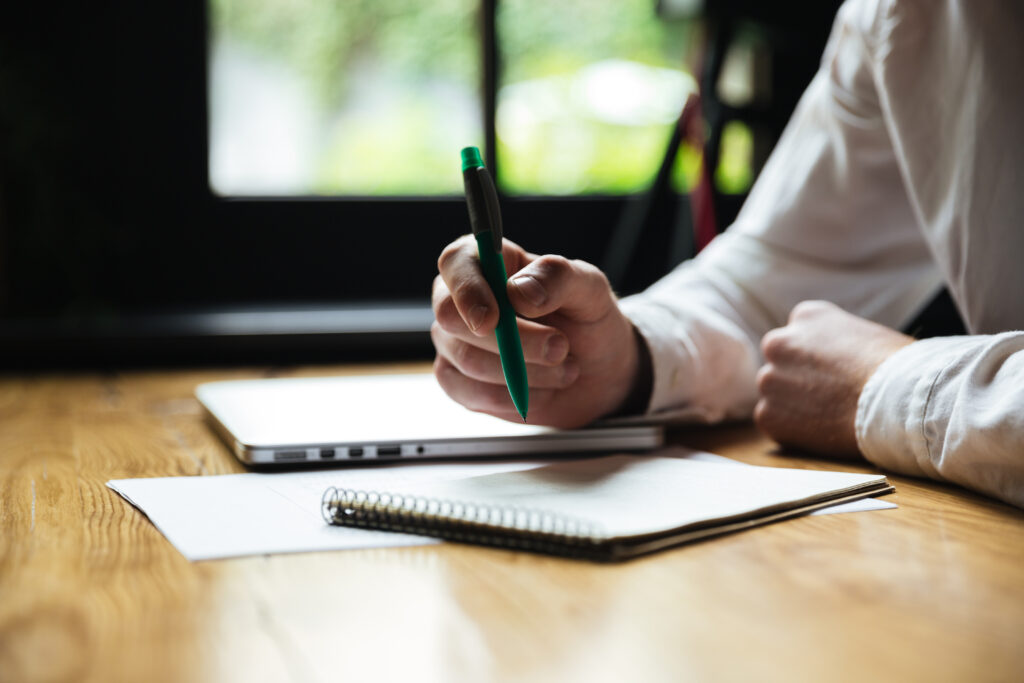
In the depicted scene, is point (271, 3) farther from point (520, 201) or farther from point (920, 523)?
point (920, 523)

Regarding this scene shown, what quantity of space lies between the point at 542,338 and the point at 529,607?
271mm

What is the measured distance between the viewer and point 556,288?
23.4 inches

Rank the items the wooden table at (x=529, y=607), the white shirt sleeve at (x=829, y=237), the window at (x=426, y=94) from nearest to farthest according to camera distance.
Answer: the wooden table at (x=529, y=607) → the white shirt sleeve at (x=829, y=237) → the window at (x=426, y=94)

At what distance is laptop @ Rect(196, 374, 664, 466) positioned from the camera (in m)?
0.65

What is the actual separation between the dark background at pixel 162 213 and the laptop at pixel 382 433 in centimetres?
108

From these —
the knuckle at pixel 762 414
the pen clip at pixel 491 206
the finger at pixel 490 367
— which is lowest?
the knuckle at pixel 762 414

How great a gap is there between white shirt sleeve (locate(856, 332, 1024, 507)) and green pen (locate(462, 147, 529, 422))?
23 centimetres

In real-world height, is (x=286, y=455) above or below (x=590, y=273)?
below

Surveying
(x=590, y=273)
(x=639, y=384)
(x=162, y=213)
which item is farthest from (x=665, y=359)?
(x=162, y=213)

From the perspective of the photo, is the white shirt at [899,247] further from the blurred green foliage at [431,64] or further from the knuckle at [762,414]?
the blurred green foliage at [431,64]

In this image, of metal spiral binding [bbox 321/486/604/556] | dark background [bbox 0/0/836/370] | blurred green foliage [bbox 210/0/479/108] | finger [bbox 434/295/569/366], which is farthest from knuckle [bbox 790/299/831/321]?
blurred green foliage [bbox 210/0/479/108]

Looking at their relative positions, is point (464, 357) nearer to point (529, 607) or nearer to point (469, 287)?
point (469, 287)

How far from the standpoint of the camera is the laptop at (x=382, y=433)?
0.65m

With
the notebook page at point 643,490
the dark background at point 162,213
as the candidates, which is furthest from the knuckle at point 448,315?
the dark background at point 162,213
